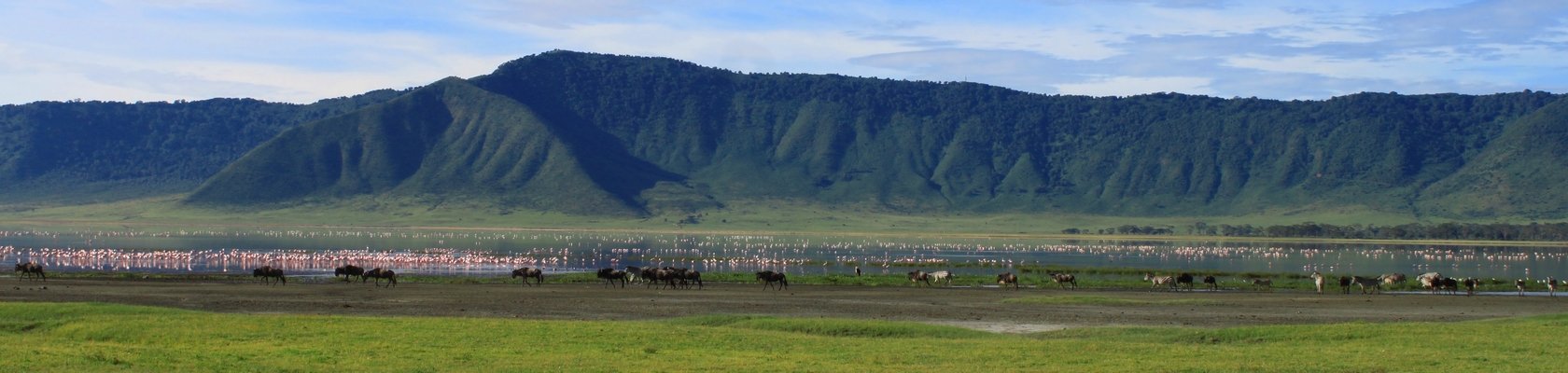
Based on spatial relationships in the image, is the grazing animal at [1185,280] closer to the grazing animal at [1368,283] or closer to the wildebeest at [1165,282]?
the wildebeest at [1165,282]

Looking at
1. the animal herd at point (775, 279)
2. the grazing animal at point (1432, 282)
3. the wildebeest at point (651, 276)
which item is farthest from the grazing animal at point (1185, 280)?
the wildebeest at point (651, 276)

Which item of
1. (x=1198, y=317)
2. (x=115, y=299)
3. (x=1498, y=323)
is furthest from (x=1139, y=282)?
(x=115, y=299)

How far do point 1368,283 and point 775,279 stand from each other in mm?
25847

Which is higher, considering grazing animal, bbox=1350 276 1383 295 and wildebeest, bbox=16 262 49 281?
wildebeest, bbox=16 262 49 281

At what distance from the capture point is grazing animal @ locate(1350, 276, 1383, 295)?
64.7 m

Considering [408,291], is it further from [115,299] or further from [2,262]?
[2,262]

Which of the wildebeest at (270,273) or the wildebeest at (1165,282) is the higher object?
the wildebeest at (270,273)

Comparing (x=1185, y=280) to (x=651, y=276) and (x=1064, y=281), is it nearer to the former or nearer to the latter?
(x=1064, y=281)

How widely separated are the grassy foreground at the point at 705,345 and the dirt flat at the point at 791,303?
5.33m

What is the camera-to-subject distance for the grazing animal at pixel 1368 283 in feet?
212

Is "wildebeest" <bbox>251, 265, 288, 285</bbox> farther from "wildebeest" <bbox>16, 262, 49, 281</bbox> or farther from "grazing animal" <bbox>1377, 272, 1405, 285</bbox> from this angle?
"grazing animal" <bbox>1377, 272, 1405, 285</bbox>

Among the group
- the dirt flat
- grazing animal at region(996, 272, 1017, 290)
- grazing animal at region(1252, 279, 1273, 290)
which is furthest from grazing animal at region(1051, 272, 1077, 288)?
grazing animal at region(1252, 279, 1273, 290)

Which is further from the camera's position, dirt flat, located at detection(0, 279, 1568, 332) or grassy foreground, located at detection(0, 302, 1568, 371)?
dirt flat, located at detection(0, 279, 1568, 332)

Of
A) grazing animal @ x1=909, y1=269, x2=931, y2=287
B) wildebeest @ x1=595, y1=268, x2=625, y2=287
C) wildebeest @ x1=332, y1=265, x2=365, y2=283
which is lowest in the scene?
grazing animal @ x1=909, y1=269, x2=931, y2=287
